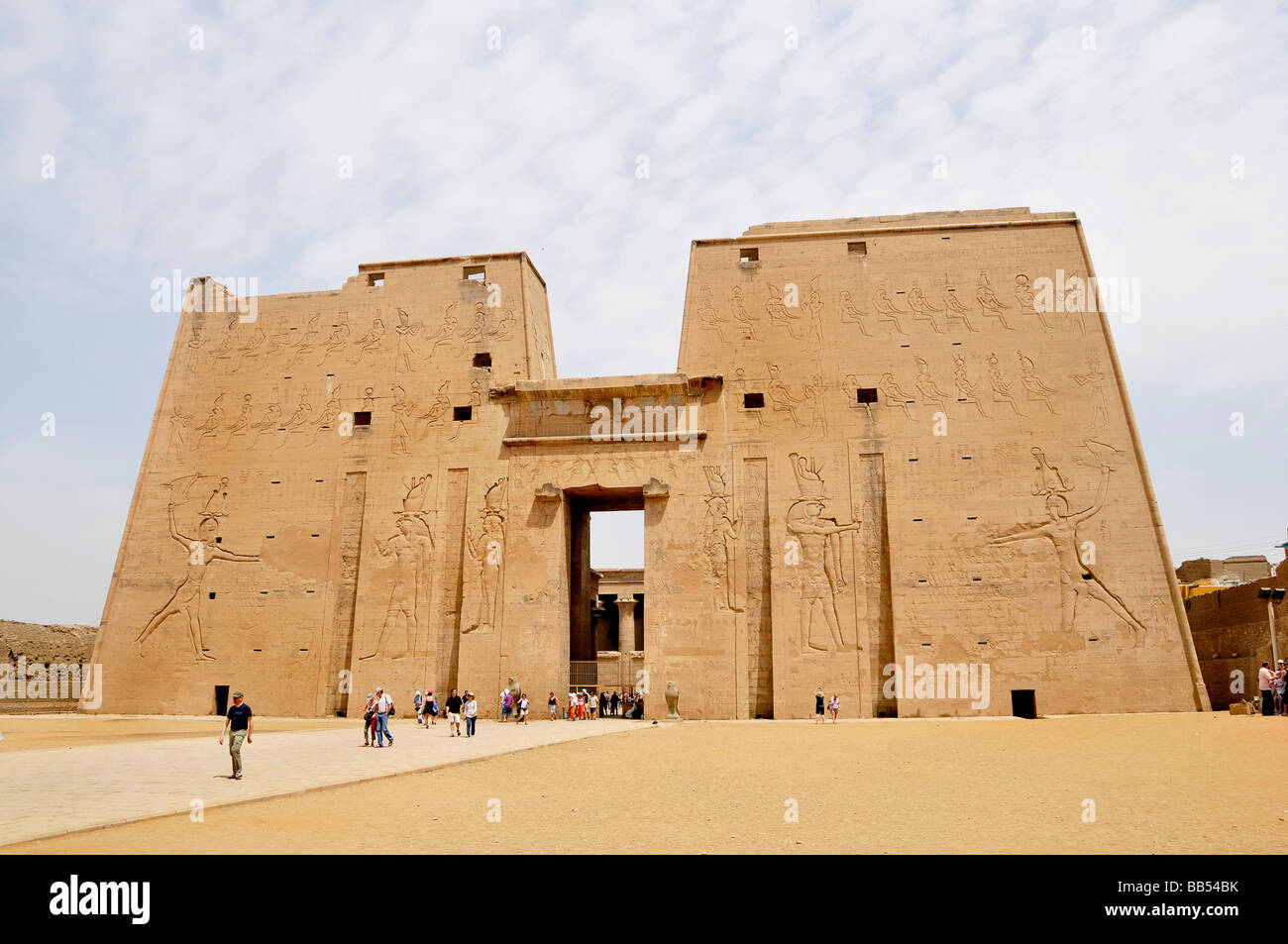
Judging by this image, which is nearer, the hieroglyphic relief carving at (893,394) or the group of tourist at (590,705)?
the group of tourist at (590,705)

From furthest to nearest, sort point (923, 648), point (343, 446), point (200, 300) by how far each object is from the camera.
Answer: point (200, 300)
point (343, 446)
point (923, 648)

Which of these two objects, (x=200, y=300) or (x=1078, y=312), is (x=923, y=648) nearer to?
(x=1078, y=312)

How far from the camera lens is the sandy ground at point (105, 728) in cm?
1452

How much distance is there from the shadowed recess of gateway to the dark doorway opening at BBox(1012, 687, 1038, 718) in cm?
7

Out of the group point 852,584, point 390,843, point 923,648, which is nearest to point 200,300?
point 852,584

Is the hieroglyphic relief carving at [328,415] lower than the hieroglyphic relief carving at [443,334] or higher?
lower

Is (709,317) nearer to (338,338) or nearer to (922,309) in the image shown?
(922,309)

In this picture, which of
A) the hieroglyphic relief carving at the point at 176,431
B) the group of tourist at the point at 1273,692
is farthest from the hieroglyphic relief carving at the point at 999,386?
the hieroglyphic relief carving at the point at 176,431

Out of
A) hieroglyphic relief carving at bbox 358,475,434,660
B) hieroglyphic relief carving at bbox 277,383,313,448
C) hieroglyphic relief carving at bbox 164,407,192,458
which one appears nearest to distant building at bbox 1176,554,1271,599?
hieroglyphic relief carving at bbox 358,475,434,660

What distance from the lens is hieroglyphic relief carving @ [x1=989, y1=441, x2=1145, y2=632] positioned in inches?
777

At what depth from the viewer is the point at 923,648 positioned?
19875 millimetres

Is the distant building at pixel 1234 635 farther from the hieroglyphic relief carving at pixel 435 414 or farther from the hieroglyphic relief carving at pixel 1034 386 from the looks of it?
the hieroglyphic relief carving at pixel 435 414

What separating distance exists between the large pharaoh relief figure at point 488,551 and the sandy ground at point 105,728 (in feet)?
13.5

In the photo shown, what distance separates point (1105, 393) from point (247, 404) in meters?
22.6
